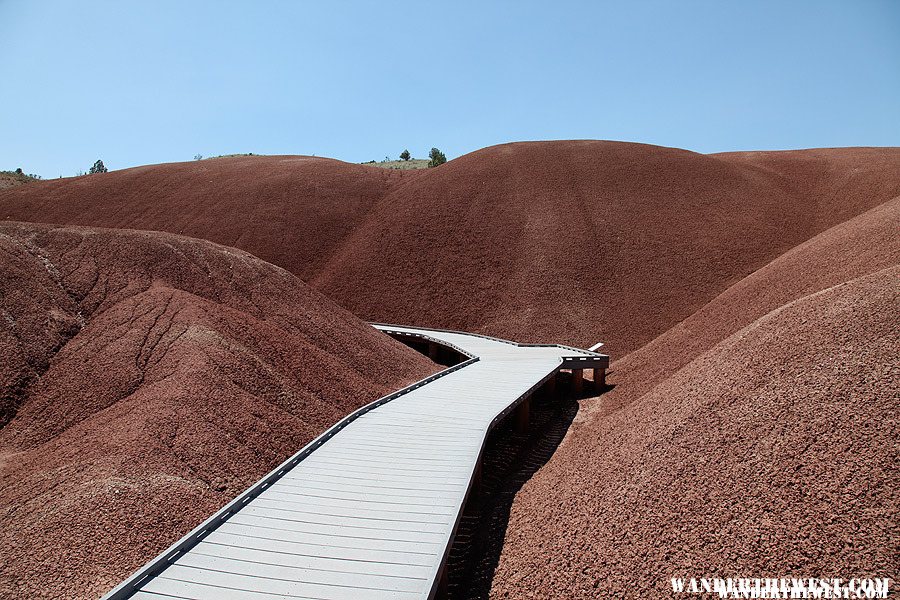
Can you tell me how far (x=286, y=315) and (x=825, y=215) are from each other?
24776 mm

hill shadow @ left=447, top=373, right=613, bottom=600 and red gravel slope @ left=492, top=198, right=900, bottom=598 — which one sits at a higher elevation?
red gravel slope @ left=492, top=198, right=900, bottom=598

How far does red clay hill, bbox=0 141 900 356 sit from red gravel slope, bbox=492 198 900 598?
12417 millimetres

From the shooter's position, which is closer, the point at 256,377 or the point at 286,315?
the point at 256,377

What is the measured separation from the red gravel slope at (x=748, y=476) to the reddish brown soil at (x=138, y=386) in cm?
370

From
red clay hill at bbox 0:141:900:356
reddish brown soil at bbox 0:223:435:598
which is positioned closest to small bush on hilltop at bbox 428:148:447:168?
red clay hill at bbox 0:141:900:356

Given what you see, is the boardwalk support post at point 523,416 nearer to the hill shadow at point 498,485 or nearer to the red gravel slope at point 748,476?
the hill shadow at point 498,485

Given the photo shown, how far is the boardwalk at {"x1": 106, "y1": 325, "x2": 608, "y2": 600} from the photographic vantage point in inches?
163

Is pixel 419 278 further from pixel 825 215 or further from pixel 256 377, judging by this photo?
pixel 825 215

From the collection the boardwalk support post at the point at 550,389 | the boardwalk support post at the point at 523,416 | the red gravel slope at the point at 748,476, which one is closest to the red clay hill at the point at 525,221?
the boardwalk support post at the point at 550,389

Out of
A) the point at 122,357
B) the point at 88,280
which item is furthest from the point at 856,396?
the point at 88,280

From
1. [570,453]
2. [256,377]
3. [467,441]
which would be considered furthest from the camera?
[256,377]

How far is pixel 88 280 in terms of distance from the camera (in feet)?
33.7

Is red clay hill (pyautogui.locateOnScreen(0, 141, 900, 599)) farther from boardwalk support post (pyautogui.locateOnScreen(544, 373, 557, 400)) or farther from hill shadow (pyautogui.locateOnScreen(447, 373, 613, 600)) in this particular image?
boardwalk support post (pyautogui.locateOnScreen(544, 373, 557, 400))

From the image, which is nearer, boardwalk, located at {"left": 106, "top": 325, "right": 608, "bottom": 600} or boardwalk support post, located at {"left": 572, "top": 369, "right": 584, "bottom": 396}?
boardwalk, located at {"left": 106, "top": 325, "right": 608, "bottom": 600}
